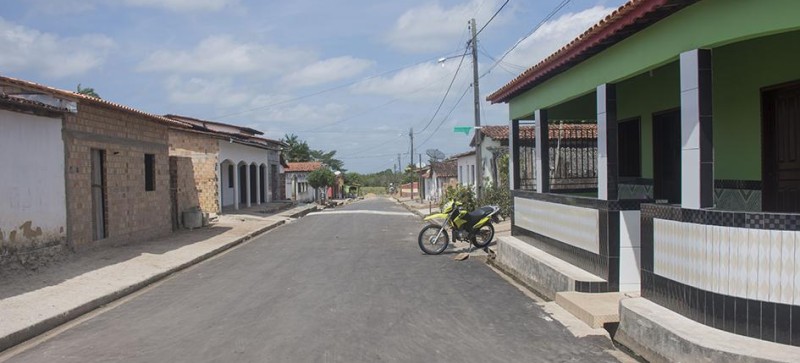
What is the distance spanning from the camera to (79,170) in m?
12.3

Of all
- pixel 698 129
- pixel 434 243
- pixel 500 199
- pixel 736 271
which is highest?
pixel 698 129

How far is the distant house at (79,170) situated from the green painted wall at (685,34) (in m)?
A: 9.28

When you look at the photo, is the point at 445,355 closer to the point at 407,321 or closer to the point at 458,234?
the point at 407,321

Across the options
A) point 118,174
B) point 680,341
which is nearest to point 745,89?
point 680,341

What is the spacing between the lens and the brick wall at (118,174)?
12.1 metres

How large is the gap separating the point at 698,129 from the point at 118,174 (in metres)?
13.2

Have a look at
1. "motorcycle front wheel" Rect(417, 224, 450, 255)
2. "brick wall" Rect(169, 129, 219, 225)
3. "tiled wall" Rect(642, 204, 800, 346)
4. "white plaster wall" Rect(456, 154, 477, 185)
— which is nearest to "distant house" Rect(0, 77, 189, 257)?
"motorcycle front wheel" Rect(417, 224, 450, 255)

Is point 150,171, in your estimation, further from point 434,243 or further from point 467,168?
point 467,168

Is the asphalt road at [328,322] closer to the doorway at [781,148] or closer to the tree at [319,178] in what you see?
the doorway at [781,148]

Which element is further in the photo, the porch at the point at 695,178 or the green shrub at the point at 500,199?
the green shrub at the point at 500,199

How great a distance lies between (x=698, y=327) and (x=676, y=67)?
14.9 feet

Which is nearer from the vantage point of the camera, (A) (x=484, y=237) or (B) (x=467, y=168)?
(A) (x=484, y=237)

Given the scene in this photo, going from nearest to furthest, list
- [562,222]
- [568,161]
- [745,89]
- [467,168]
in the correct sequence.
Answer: [745,89], [562,222], [568,161], [467,168]

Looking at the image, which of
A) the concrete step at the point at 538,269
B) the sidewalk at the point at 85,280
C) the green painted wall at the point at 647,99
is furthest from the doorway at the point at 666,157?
the sidewalk at the point at 85,280
